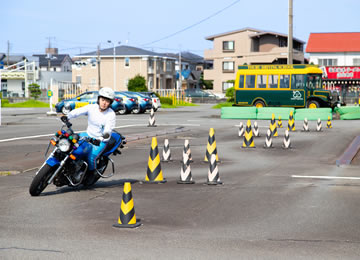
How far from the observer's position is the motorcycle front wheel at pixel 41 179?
28.1 ft

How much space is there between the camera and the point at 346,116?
3162cm

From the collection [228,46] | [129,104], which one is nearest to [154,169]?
[129,104]

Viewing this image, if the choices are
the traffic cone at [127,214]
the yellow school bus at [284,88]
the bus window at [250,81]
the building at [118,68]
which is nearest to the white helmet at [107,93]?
the traffic cone at [127,214]

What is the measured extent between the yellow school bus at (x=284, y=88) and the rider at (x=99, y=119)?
28.5 metres

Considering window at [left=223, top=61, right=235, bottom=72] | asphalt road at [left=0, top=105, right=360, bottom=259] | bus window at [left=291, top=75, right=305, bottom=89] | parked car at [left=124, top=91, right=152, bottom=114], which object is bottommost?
asphalt road at [left=0, top=105, right=360, bottom=259]

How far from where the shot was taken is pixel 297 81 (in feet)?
120

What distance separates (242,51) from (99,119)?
3098 inches

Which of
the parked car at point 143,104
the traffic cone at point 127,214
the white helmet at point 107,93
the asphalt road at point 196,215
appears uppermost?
the white helmet at point 107,93

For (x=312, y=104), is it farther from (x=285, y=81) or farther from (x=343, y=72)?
(x=343, y=72)

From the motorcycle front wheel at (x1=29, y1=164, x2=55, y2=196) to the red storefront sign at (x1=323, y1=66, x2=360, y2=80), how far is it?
65.9 meters

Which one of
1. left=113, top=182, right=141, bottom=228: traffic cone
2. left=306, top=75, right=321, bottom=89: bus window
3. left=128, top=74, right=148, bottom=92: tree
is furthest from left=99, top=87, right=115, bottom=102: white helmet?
left=128, top=74, right=148, bottom=92: tree

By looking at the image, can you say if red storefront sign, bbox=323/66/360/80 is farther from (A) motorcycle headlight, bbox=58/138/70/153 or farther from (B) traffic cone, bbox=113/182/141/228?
(B) traffic cone, bbox=113/182/141/228

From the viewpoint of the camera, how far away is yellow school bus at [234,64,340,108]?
36281 millimetres

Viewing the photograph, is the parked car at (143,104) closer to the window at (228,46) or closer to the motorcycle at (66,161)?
the motorcycle at (66,161)
